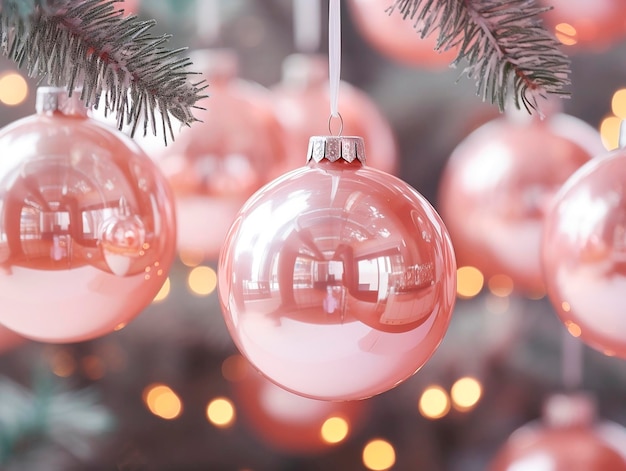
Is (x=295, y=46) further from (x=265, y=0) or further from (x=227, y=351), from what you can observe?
(x=227, y=351)

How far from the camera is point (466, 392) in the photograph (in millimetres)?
1361

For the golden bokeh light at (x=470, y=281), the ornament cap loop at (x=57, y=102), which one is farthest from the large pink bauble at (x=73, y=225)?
the golden bokeh light at (x=470, y=281)

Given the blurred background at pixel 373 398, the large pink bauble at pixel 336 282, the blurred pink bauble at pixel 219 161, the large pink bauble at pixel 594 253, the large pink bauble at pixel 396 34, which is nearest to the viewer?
the large pink bauble at pixel 336 282

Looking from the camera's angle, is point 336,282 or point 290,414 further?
point 290,414

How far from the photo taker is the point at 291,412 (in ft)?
3.76

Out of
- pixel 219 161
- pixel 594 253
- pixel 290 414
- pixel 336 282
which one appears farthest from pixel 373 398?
pixel 336 282

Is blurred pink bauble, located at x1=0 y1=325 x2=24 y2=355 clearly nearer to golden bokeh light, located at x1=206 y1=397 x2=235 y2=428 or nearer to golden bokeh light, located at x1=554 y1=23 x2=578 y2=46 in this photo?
golden bokeh light, located at x1=206 y1=397 x2=235 y2=428

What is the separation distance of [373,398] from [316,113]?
0.61 meters

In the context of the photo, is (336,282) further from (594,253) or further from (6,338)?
(6,338)

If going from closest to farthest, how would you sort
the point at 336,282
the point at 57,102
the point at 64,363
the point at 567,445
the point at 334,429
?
the point at 336,282 → the point at 57,102 → the point at 567,445 → the point at 334,429 → the point at 64,363

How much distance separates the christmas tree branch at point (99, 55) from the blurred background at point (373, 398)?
2.67ft

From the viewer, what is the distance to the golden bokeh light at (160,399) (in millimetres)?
1340

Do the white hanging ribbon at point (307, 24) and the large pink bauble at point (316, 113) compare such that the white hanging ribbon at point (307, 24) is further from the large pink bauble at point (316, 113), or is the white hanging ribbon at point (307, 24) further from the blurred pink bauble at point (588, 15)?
the blurred pink bauble at point (588, 15)

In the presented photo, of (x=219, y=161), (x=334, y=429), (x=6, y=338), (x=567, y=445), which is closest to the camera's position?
(x=219, y=161)
